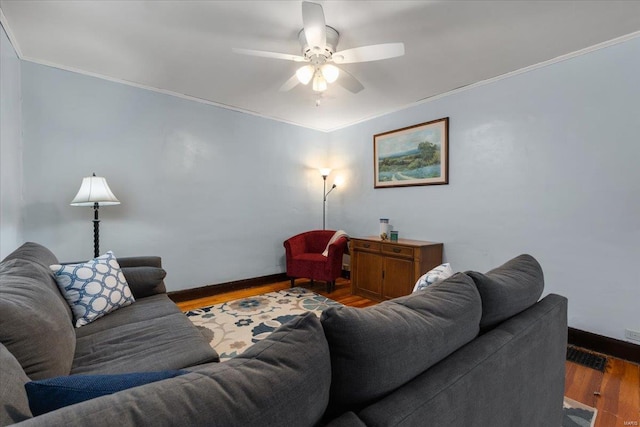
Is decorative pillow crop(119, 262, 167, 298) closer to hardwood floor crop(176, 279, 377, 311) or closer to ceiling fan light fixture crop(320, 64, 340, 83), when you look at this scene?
hardwood floor crop(176, 279, 377, 311)

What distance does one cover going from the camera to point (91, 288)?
1653mm

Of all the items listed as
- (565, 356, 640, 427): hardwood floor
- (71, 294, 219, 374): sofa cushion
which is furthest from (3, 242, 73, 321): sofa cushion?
(565, 356, 640, 427): hardwood floor

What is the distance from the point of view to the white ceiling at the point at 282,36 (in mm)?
1846

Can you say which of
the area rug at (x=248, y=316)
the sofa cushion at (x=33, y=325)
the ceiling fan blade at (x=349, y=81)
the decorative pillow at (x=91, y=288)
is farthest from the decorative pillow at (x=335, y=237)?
the sofa cushion at (x=33, y=325)

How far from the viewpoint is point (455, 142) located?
3107 millimetres

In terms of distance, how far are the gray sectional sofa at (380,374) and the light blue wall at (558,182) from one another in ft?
5.40

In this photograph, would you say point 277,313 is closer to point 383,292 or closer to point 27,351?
point 383,292

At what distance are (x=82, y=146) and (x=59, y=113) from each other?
0.34 m

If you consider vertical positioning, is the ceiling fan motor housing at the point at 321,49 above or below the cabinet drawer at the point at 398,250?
above

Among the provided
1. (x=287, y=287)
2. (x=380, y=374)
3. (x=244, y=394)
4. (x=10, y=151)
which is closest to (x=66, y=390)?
(x=244, y=394)

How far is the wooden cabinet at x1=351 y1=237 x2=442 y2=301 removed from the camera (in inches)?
118

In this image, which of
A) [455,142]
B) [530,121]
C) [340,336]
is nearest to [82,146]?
[340,336]

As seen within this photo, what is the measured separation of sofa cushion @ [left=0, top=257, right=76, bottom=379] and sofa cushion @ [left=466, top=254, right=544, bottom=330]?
60.3 inches

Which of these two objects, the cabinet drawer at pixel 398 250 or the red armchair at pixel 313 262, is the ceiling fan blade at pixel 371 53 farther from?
the red armchair at pixel 313 262
